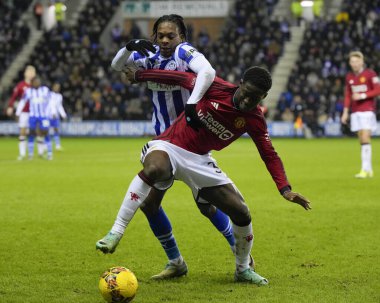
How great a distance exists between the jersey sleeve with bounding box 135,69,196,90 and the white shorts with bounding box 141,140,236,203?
1.66 ft

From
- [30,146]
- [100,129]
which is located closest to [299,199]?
[30,146]

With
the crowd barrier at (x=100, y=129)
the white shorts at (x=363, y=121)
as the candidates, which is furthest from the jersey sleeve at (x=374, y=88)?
the crowd barrier at (x=100, y=129)

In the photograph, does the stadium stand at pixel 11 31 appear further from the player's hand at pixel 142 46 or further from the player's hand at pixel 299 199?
the player's hand at pixel 299 199

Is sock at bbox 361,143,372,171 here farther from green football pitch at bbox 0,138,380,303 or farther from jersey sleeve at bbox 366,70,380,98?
jersey sleeve at bbox 366,70,380,98

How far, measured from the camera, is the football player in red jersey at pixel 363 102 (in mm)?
15227

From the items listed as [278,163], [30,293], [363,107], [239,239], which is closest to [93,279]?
[30,293]

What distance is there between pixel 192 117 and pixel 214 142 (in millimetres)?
318

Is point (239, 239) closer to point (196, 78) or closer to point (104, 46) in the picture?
point (196, 78)

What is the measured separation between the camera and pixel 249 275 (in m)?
6.21

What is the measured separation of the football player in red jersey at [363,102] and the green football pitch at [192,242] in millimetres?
662

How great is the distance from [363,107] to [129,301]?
35.6 feet

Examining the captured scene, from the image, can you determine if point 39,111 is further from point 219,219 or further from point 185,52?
point 185,52

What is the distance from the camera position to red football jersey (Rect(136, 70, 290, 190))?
5957 millimetres

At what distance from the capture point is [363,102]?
50.7ft
